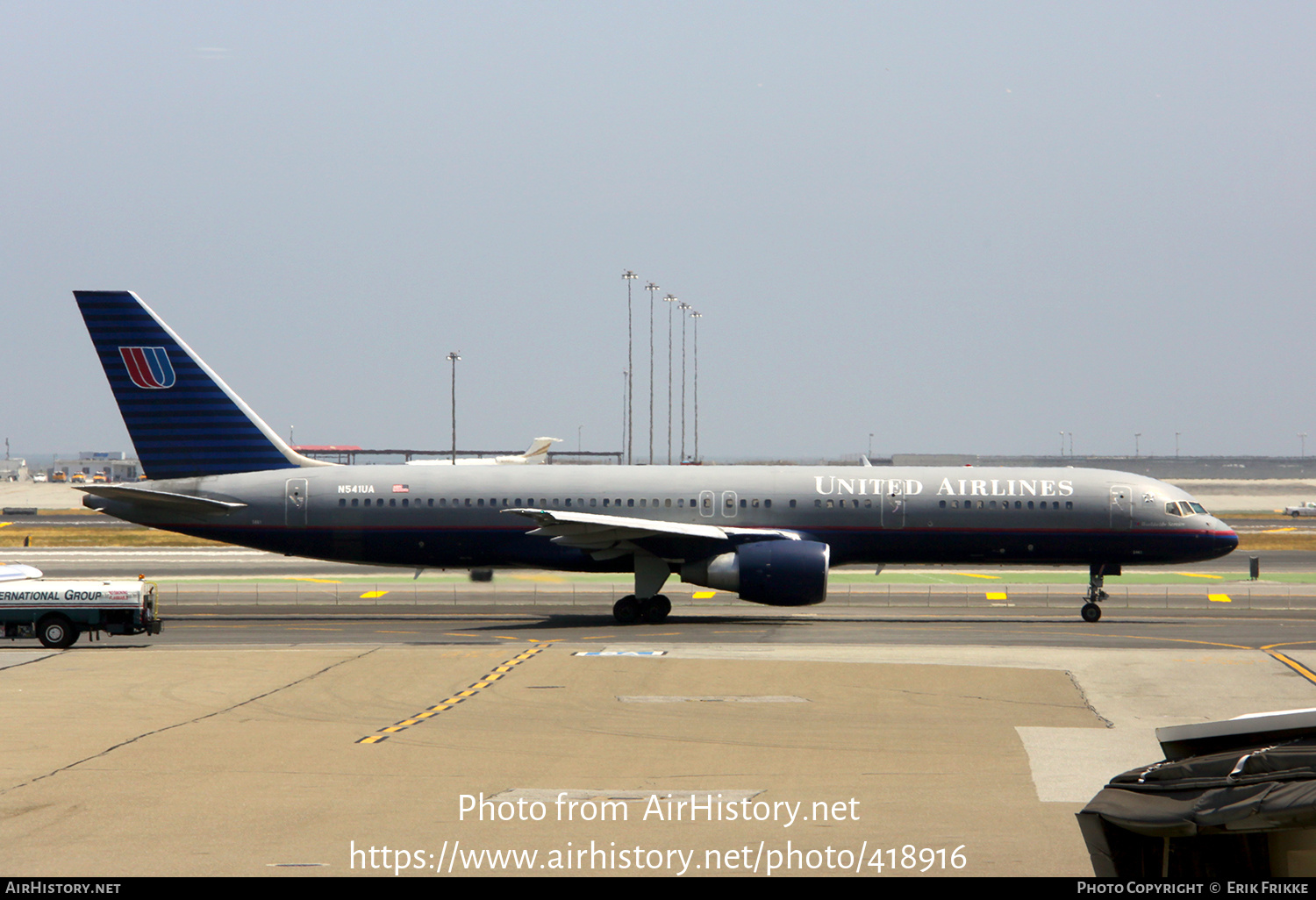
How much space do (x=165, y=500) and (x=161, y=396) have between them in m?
3.65

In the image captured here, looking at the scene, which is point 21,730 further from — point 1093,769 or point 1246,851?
point 1246,851

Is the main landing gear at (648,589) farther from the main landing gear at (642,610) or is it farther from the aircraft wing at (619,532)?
the aircraft wing at (619,532)

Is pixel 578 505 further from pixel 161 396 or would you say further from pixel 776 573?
pixel 161 396

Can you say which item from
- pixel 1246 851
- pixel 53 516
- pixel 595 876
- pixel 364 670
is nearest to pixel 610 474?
pixel 364 670

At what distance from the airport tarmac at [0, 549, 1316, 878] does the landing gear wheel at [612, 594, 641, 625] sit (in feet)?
1.30

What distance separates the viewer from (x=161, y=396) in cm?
3922

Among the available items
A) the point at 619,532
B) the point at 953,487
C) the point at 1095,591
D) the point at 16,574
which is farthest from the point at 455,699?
the point at 1095,591

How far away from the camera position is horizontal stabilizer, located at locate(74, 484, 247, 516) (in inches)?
1473

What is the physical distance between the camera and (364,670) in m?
26.6

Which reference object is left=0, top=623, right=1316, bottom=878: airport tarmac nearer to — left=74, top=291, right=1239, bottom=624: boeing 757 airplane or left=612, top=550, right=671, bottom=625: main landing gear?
left=612, top=550, right=671, bottom=625: main landing gear

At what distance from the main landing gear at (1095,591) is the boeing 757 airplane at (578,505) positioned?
0.06 m

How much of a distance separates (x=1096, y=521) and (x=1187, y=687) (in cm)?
Result: 1417

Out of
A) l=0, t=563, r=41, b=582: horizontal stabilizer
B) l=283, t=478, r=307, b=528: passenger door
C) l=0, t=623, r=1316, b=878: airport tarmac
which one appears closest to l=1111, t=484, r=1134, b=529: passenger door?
l=0, t=623, r=1316, b=878: airport tarmac

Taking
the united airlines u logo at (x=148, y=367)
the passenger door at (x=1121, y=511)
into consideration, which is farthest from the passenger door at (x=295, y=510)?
the passenger door at (x=1121, y=511)
